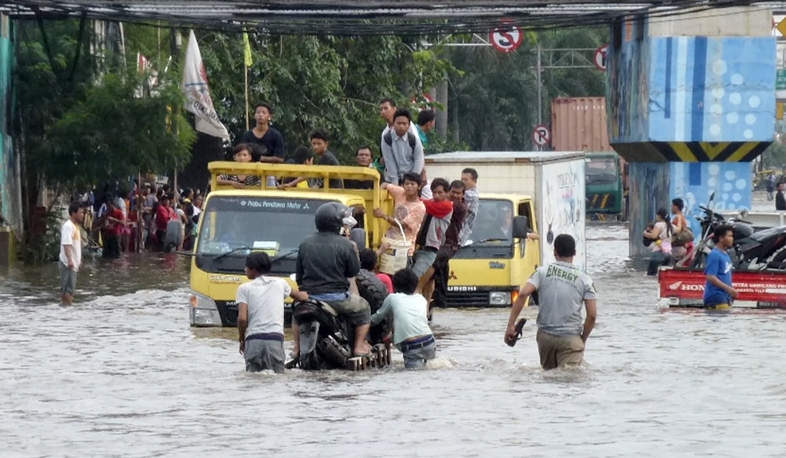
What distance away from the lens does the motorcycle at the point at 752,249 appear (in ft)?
77.6

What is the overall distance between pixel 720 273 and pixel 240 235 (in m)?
6.57

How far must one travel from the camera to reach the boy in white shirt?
49.1ft

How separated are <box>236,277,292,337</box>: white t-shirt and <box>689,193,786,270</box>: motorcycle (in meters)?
10.4

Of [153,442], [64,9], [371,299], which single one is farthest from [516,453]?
[64,9]

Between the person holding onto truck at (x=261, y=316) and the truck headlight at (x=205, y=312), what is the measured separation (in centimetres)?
342

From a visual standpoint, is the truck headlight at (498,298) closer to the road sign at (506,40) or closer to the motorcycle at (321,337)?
the motorcycle at (321,337)

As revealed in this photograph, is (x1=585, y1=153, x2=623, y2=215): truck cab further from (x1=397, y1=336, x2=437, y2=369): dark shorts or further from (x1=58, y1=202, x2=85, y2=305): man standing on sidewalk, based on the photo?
(x1=397, y1=336, x2=437, y2=369): dark shorts

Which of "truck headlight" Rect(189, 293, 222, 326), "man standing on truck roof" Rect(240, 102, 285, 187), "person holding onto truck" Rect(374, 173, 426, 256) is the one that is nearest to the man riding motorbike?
"truck headlight" Rect(189, 293, 222, 326)

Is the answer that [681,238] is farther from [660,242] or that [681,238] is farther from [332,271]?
[332,271]

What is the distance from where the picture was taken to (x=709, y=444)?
11.1 metres

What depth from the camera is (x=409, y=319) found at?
49.1ft

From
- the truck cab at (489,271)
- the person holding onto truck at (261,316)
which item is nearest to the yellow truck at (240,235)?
the person holding onto truck at (261,316)

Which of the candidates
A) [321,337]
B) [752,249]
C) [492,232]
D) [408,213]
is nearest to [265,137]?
[408,213]

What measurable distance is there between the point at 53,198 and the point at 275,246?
20.5m
